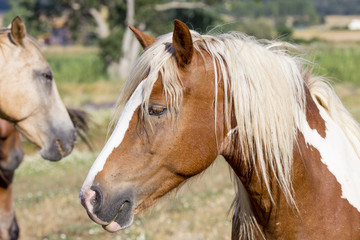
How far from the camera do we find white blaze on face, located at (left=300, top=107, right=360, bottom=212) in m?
2.77

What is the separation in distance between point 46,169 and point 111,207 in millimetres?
10265

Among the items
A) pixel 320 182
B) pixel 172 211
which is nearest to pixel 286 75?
pixel 320 182

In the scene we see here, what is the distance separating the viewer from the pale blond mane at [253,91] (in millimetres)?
2545

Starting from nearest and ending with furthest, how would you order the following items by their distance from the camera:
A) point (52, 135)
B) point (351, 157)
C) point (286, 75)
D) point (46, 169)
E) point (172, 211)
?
point (286, 75) < point (351, 157) < point (52, 135) < point (172, 211) < point (46, 169)

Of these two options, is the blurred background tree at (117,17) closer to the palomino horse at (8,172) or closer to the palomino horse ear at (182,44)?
the palomino horse at (8,172)

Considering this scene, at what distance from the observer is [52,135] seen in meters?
5.04

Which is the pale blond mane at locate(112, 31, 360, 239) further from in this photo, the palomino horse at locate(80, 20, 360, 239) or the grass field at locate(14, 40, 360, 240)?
the grass field at locate(14, 40, 360, 240)

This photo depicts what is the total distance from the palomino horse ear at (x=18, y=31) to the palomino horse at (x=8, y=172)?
1.63 metres

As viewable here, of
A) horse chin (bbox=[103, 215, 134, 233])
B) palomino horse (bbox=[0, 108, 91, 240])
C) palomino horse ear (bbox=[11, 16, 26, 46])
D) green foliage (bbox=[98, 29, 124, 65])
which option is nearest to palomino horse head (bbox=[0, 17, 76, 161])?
palomino horse ear (bbox=[11, 16, 26, 46])

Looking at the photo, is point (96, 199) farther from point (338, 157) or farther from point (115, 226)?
point (338, 157)

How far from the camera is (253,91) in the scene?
8.41 feet

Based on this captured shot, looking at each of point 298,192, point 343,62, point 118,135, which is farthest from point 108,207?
point 343,62

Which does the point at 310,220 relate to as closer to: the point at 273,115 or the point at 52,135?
the point at 273,115

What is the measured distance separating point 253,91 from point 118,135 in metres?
0.70
